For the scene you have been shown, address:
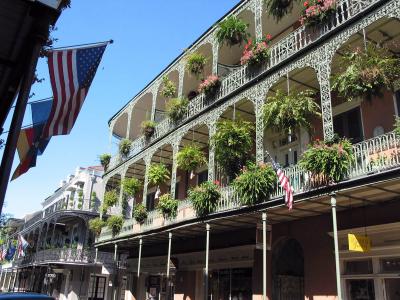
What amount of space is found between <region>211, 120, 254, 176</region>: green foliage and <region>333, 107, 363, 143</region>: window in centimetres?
291

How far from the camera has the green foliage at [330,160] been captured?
10.1 meters

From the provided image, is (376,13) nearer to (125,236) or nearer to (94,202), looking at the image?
(125,236)

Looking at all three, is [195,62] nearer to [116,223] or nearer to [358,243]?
[116,223]

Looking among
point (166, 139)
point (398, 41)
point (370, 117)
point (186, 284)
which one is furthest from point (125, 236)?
point (398, 41)

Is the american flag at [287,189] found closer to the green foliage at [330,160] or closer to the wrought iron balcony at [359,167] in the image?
the wrought iron balcony at [359,167]

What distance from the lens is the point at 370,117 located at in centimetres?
1234

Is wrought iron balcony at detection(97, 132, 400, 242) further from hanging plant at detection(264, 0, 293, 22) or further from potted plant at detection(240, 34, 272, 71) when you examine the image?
hanging plant at detection(264, 0, 293, 22)

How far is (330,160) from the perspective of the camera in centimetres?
1028

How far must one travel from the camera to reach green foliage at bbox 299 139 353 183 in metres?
10.1

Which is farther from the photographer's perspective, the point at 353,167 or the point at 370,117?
the point at 370,117

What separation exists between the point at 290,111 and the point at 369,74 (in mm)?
2660

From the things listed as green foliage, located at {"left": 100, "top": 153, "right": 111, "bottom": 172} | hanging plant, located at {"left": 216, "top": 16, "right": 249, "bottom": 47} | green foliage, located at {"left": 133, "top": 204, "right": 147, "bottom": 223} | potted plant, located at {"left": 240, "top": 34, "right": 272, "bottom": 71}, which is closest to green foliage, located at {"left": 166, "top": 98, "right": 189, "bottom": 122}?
hanging plant, located at {"left": 216, "top": 16, "right": 249, "bottom": 47}

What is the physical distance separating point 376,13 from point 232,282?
432 inches

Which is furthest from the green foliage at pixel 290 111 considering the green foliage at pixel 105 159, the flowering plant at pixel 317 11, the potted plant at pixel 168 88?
the green foliage at pixel 105 159
